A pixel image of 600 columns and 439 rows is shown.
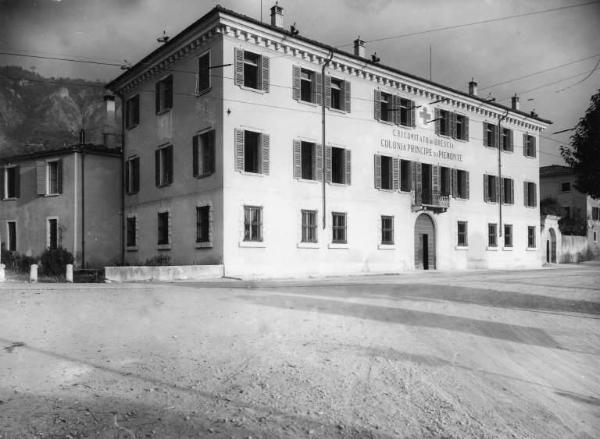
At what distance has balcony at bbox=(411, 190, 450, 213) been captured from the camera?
25.9 metres

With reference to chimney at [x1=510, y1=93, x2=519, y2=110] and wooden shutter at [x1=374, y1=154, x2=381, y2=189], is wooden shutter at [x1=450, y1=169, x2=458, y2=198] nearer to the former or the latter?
wooden shutter at [x1=374, y1=154, x2=381, y2=189]

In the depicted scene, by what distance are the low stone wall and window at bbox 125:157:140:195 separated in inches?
336

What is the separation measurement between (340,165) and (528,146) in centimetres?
1706

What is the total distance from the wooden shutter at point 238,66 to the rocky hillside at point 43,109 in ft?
18.9

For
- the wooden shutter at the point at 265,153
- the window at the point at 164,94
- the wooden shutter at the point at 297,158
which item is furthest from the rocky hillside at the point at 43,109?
the wooden shutter at the point at 297,158

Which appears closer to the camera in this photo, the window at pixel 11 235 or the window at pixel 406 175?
the window at pixel 406 175

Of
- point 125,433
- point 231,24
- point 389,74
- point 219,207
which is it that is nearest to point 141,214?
point 219,207

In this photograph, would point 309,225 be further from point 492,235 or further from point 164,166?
point 492,235

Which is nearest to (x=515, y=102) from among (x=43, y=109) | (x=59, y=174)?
(x=59, y=174)

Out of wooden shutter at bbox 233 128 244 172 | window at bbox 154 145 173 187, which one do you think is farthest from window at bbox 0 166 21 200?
wooden shutter at bbox 233 128 244 172

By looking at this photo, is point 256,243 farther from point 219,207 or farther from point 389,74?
point 389,74

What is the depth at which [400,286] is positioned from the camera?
15352mm

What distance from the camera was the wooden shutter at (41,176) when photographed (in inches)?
1032

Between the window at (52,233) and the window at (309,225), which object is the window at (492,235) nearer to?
the window at (309,225)
